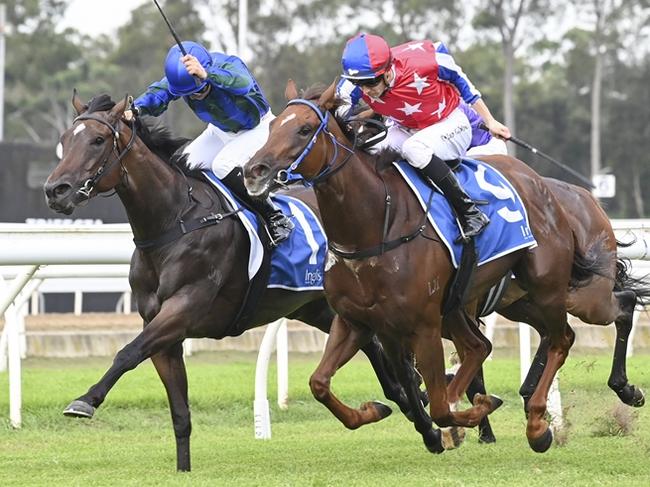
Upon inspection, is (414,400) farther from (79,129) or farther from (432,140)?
(79,129)

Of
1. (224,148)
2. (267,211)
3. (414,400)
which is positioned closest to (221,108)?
(224,148)

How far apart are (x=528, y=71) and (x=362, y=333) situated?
39663 millimetres

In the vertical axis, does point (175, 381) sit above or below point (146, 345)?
below

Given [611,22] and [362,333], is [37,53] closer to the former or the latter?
[611,22]

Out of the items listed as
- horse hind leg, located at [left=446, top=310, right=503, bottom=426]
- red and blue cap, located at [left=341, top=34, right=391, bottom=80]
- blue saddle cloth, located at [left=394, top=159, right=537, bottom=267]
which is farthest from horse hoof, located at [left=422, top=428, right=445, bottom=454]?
red and blue cap, located at [left=341, top=34, right=391, bottom=80]

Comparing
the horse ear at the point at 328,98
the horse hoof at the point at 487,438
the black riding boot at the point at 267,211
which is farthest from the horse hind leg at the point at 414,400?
the horse ear at the point at 328,98

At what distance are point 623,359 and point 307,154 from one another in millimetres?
2543

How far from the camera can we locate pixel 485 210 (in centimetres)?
587

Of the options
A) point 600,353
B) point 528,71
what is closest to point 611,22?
point 528,71

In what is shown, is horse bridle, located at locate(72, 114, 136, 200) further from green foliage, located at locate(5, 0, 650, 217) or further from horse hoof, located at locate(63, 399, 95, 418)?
green foliage, located at locate(5, 0, 650, 217)

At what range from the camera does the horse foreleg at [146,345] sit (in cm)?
530

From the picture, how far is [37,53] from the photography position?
45469 mm

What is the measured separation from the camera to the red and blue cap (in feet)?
17.7

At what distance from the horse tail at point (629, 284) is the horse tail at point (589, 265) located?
18.2 inches
